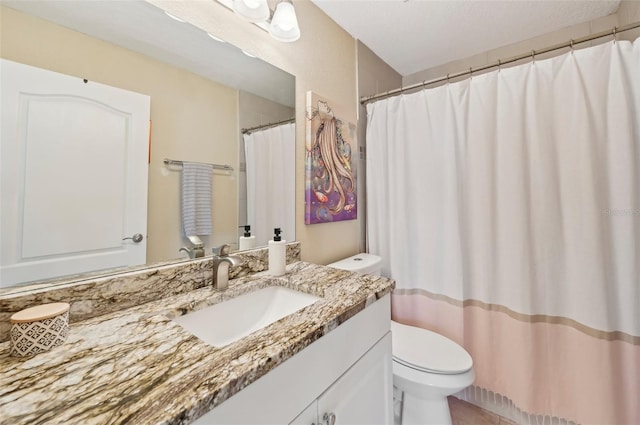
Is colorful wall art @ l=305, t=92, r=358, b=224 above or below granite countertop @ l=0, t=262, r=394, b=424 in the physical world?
above

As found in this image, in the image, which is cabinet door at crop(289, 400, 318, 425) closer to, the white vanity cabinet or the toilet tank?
the white vanity cabinet

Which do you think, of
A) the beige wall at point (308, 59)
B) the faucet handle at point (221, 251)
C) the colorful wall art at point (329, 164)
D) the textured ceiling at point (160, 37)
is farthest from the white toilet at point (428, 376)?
the textured ceiling at point (160, 37)

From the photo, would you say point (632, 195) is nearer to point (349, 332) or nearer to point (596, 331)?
point (596, 331)

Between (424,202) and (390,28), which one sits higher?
(390,28)

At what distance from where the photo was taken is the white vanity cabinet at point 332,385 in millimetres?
494

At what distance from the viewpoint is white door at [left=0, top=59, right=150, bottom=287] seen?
24.2 inches

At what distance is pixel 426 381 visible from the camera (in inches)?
44.1

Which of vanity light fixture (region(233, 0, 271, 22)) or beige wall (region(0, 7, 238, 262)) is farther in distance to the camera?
vanity light fixture (region(233, 0, 271, 22))

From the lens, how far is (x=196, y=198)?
964 millimetres

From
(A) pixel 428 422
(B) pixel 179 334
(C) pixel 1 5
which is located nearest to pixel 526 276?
(A) pixel 428 422

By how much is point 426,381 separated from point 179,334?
1.06 meters

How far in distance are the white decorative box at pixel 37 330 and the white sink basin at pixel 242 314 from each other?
238 mm

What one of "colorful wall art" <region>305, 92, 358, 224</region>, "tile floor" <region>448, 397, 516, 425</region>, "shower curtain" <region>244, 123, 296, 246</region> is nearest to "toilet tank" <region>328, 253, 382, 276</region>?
"colorful wall art" <region>305, 92, 358, 224</region>

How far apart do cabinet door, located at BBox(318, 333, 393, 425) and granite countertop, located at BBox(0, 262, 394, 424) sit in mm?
191
